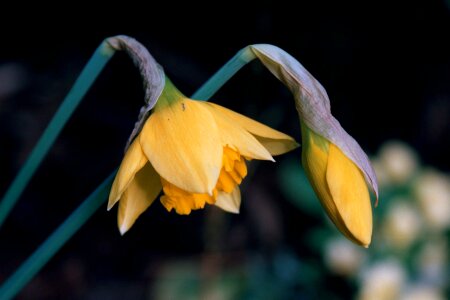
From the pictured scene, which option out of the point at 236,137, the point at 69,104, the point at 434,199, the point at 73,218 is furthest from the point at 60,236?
the point at 434,199

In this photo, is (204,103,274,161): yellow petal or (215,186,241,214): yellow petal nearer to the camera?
(204,103,274,161): yellow petal

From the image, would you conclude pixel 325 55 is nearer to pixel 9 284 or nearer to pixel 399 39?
pixel 399 39

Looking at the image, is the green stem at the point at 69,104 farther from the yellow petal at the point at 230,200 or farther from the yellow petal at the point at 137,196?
the yellow petal at the point at 230,200

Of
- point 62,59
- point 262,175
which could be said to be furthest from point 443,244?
Answer: point 62,59

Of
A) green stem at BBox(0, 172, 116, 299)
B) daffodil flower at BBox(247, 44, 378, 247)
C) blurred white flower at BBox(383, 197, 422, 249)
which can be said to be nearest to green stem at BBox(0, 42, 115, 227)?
green stem at BBox(0, 172, 116, 299)

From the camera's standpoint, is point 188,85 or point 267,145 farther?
point 188,85

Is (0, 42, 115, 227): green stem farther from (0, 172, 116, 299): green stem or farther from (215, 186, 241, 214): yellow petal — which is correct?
(215, 186, 241, 214): yellow petal

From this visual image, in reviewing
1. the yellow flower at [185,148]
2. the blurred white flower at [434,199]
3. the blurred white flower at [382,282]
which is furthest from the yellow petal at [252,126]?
the blurred white flower at [434,199]
